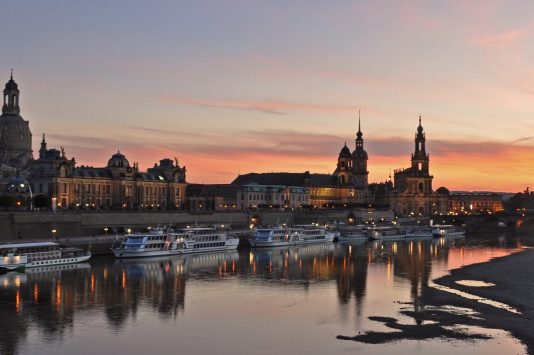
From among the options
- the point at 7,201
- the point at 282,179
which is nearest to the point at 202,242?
the point at 7,201

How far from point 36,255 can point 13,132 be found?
76073 millimetres

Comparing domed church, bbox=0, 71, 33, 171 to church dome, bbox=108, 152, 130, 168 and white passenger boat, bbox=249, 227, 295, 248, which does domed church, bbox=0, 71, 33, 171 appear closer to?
church dome, bbox=108, 152, 130, 168

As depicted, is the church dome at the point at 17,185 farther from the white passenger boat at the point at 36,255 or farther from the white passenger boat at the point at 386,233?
the white passenger boat at the point at 386,233

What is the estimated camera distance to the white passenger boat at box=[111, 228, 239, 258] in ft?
242

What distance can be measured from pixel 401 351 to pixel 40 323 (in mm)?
18418

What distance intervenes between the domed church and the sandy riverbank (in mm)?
93008

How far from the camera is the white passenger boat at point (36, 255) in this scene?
197ft

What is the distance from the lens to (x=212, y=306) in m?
44.7

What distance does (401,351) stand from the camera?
108 ft

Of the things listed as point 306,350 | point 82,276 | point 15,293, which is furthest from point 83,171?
point 306,350

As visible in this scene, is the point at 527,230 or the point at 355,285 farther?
the point at 527,230

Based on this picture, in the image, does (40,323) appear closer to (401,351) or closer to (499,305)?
(401,351)

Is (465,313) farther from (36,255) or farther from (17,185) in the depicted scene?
(17,185)

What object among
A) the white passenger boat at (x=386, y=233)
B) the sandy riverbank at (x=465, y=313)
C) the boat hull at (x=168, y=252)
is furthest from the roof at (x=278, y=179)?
the sandy riverbank at (x=465, y=313)
